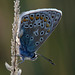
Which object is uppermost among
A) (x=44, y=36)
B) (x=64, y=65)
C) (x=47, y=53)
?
(x=44, y=36)

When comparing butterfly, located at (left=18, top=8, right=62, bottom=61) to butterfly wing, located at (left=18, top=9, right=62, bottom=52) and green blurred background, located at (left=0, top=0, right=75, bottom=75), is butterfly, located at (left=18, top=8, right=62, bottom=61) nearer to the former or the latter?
butterfly wing, located at (left=18, top=9, right=62, bottom=52)

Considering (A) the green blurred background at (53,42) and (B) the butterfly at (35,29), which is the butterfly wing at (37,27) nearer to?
(B) the butterfly at (35,29)

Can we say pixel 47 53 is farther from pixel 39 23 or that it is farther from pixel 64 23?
pixel 39 23

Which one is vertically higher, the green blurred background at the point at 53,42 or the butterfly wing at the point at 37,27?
the butterfly wing at the point at 37,27

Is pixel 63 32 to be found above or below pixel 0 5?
below

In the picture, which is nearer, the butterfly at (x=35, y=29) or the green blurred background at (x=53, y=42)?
the butterfly at (x=35, y=29)

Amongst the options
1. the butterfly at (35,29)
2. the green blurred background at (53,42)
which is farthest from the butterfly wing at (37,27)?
the green blurred background at (53,42)

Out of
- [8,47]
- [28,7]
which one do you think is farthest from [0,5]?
[8,47]

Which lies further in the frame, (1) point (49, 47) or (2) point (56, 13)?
(1) point (49, 47)
